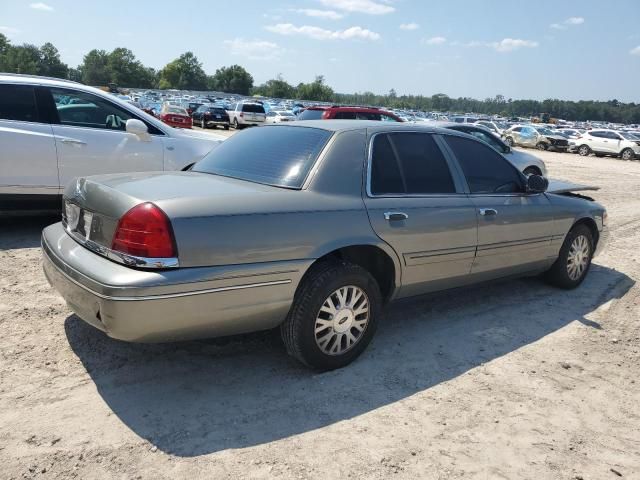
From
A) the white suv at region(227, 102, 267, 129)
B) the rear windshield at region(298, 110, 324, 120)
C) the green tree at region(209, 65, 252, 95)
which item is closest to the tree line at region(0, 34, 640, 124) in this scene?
the green tree at region(209, 65, 252, 95)

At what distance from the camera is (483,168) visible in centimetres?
450

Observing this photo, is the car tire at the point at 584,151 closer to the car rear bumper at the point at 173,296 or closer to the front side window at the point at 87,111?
the front side window at the point at 87,111

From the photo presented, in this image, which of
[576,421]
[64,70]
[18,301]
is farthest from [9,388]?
[64,70]

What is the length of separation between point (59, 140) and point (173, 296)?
4.04 m

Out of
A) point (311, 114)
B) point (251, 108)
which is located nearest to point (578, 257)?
point (311, 114)

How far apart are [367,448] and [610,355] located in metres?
2.34

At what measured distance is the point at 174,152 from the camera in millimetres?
6637

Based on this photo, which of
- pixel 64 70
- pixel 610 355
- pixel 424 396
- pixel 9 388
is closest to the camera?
pixel 9 388

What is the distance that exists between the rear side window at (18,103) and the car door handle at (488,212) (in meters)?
4.79

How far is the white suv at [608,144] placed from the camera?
1148 inches

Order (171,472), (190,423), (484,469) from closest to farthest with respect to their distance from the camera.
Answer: (171,472), (484,469), (190,423)

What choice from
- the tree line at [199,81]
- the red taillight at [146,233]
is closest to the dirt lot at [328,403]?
the red taillight at [146,233]

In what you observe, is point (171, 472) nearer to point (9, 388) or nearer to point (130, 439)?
point (130, 439)

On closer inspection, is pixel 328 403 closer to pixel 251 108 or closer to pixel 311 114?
pixel 311 114
